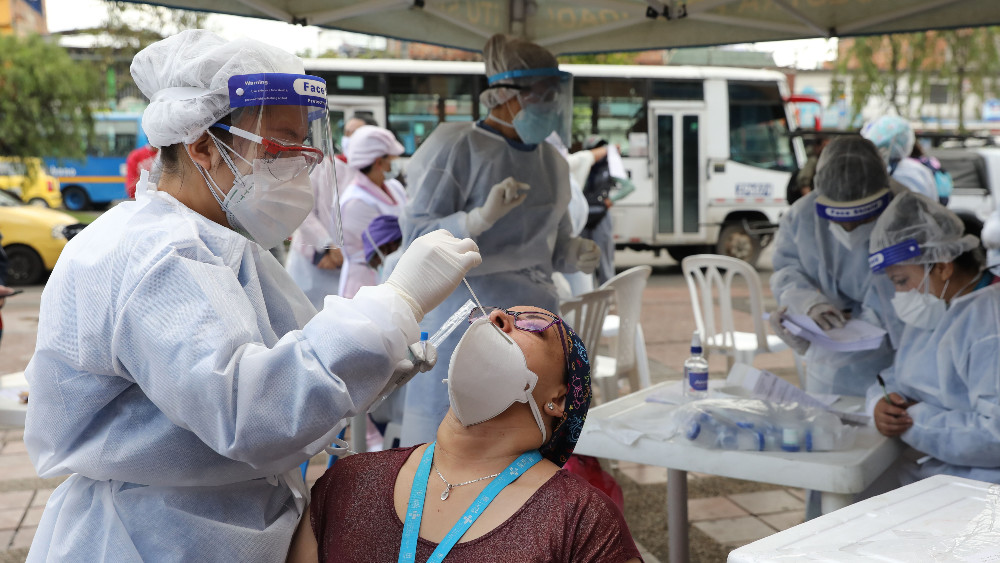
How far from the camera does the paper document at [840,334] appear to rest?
3.07 m

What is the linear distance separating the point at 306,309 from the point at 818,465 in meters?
1.43

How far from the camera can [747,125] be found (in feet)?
41.9

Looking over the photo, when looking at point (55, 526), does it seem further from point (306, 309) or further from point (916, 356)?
point (916, 356)

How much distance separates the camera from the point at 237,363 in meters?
1.24

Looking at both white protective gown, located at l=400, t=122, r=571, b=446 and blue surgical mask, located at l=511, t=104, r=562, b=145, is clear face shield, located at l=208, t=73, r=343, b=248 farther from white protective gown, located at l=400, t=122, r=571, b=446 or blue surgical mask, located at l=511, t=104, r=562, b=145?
blue surgical mask, located at l=511, t=104, r=562, b=145

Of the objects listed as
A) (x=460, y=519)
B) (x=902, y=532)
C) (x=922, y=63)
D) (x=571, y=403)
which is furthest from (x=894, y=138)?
(x=922, y=63)

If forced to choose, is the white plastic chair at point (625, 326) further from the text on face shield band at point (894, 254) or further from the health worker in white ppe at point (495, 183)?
the text on face shield band at point (894, 254)

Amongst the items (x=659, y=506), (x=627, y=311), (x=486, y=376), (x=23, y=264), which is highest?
(x=486, y=376)

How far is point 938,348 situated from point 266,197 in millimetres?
2122

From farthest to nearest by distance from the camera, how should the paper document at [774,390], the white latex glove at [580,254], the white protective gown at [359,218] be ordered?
the white protective gown at [359,218], the white latex glove at [580,254], the paper document at [774,390]

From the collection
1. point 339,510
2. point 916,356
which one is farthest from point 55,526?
point 916,356

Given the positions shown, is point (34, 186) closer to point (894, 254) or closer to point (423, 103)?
point (423, 103)

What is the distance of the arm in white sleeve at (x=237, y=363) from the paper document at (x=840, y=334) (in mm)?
2275

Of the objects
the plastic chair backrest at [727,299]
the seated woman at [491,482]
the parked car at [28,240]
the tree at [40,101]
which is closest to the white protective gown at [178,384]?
the seated woman at [491,482]
